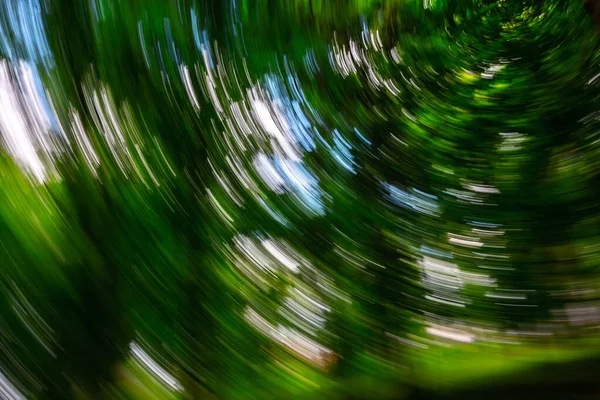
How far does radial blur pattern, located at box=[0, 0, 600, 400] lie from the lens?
0.81ft

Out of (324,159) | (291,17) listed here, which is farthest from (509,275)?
(291,17)

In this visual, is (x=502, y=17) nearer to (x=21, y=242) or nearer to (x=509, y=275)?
(x=509, y=275)

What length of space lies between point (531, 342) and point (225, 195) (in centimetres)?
23

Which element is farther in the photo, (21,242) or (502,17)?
(502,17)

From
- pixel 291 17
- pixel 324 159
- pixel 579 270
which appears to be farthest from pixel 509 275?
Answer: pixel 291 17

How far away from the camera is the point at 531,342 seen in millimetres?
286

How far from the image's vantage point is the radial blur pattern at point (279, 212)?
248mm

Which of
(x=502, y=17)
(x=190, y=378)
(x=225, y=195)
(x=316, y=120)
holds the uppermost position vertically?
(x=502, y=17)

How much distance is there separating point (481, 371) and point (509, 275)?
0.08 metres

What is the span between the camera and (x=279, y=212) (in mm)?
357

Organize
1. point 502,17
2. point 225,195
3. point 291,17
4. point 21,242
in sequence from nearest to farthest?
point 21,242
point 225,195
point 291,17
point 502,17

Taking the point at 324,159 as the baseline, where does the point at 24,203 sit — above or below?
below

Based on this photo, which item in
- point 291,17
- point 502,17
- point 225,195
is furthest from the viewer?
point 502,17

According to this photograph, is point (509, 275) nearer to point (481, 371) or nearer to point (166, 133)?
point (481, 371)
